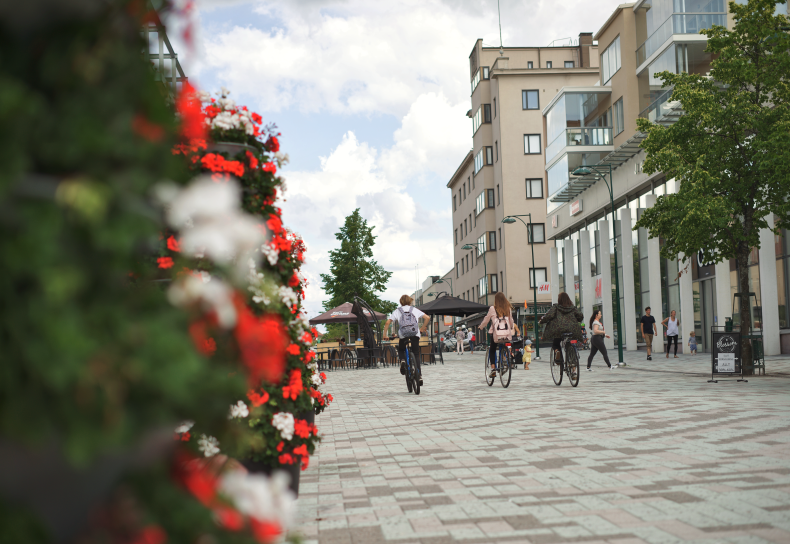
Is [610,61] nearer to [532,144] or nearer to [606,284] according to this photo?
[606,284]

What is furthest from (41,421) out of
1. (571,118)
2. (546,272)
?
(546,272)

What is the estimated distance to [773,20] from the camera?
1703 centimetres

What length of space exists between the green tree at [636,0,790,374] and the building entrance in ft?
42.9

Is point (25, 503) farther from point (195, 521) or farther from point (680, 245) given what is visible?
point (680, 245)

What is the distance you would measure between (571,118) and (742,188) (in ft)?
89.7

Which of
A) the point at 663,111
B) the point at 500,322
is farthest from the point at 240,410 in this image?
the point at 663,111

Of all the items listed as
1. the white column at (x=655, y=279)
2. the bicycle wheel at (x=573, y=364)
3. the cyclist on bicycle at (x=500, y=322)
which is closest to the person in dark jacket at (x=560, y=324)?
the bicycle wheel at (x=573, y=364)

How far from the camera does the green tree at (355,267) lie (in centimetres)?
4800

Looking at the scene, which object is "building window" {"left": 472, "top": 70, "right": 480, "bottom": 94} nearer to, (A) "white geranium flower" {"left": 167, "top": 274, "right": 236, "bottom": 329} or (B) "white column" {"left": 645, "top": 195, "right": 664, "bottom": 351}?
(B) "white column" {"left": 645, "top": 195, "right": 664, "bottom": 351}

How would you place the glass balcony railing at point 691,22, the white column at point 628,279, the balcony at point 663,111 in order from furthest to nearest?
the white column at point 628,279, the glass balcony railing at point 691,22, the balcony at point 663,111

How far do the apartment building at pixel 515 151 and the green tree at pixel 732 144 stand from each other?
43896 mm

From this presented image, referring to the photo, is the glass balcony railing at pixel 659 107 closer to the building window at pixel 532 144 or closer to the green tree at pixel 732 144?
the green tree at pixel 732 144

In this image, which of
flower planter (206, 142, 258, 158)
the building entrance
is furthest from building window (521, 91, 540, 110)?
flower planter (206, 142, 258, 158)

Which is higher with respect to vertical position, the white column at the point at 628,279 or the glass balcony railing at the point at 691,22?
the glass balcony railing at the point at 691,22
